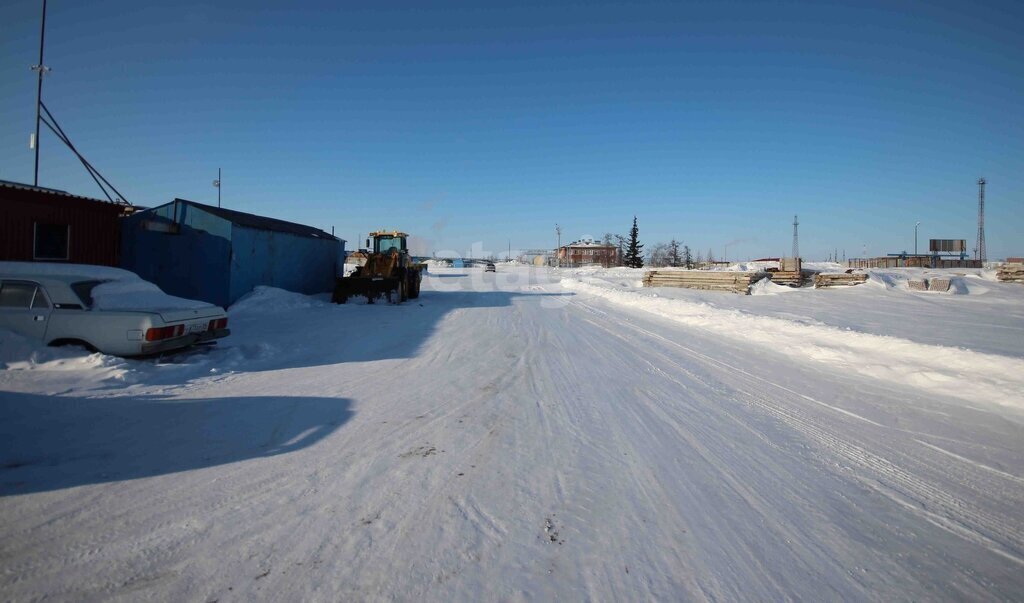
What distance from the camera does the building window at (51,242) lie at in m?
12.3

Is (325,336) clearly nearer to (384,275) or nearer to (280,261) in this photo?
(384,275)

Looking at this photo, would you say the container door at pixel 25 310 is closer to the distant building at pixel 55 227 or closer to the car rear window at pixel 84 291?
the car rear window at pixel 84 291

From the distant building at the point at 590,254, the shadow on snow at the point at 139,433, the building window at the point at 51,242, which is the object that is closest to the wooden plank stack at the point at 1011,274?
the shadow on snow at the point at 139,433

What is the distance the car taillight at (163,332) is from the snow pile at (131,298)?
522 millimetres

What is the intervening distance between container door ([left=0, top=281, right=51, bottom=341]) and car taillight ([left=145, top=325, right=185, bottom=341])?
5.01ft

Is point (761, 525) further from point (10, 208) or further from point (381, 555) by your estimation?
point (10, 208)

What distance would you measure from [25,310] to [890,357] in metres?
13.9

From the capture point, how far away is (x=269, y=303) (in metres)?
15.7

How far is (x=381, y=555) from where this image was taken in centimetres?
268

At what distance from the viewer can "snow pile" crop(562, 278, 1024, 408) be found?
6.23 m

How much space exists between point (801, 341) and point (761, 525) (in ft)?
26.7

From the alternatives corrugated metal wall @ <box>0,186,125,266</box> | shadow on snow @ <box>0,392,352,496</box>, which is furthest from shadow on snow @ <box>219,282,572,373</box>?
corrugated metal wall @ <box>0,186,125,266</box>

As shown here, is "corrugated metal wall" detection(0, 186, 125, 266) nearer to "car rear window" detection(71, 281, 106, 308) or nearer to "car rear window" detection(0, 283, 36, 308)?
"car rear window" detection(0, 283, 36, 308)

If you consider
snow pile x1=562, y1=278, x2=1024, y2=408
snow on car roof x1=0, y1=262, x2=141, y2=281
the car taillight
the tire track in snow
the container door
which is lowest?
the tire track in snow
